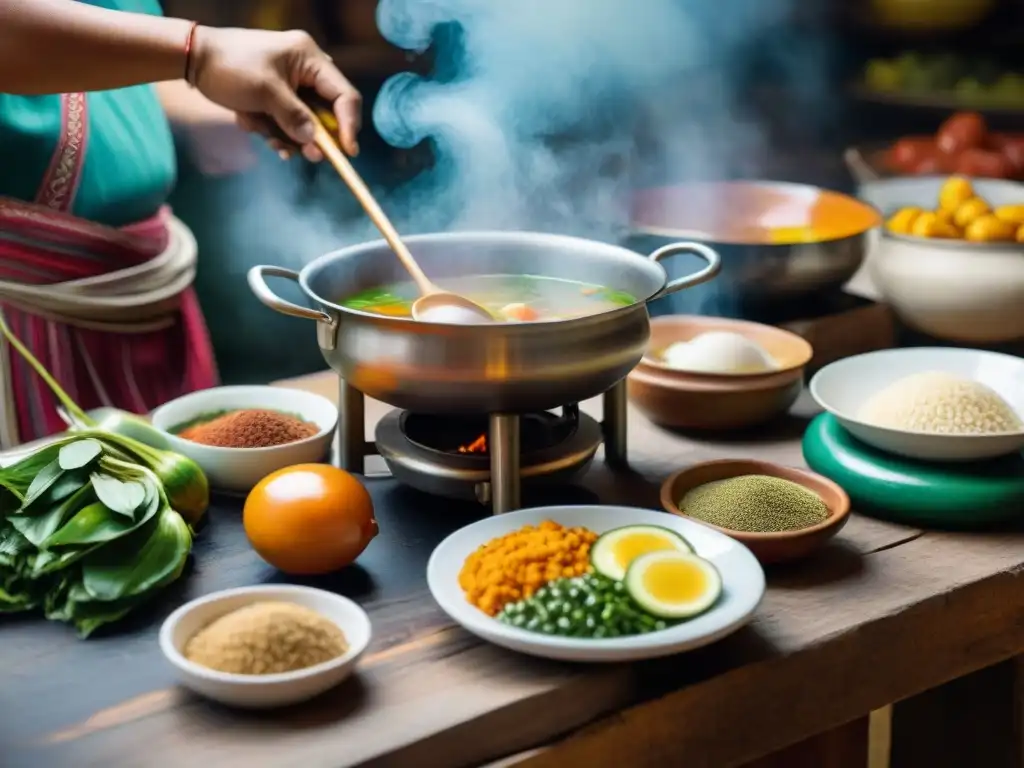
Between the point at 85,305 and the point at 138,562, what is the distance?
0.72 m

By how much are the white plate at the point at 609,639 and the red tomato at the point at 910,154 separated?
2142mm

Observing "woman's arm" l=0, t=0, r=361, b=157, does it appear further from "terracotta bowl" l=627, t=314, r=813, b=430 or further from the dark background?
the dark background

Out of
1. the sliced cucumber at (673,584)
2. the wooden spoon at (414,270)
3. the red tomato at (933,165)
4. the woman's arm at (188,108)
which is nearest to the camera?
the sliced cucumber at (673,584)

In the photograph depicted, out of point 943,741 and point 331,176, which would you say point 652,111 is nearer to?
point 331,176

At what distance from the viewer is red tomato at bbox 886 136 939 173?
3143 millimetres

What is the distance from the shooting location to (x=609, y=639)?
1.10 m

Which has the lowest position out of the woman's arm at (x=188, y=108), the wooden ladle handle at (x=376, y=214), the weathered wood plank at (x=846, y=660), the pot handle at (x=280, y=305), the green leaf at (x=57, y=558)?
the weathered wood plank at (x=846, y=660)

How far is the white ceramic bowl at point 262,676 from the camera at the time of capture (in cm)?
103

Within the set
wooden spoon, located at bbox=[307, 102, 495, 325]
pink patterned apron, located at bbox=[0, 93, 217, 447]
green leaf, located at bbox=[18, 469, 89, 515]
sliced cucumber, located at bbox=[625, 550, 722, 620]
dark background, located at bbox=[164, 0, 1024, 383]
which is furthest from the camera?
dark background, located at bbox=[164, 0, 1024, 383]

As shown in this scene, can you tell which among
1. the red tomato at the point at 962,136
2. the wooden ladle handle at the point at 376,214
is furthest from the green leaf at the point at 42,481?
the red tomato at the point at 962,136

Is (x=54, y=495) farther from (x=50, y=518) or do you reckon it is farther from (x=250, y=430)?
(x=250, y=430)

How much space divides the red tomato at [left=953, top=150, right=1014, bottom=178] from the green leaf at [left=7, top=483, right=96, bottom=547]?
249 cm

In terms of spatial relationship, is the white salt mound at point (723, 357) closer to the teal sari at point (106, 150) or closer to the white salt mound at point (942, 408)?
the white salt mound at point (942, 408)

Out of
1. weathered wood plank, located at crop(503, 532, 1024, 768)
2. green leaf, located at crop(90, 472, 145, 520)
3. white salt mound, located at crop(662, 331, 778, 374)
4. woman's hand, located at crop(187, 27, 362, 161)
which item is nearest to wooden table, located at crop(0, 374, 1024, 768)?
weathered wood plank, located at crop(503, 532, 1024, 768)
